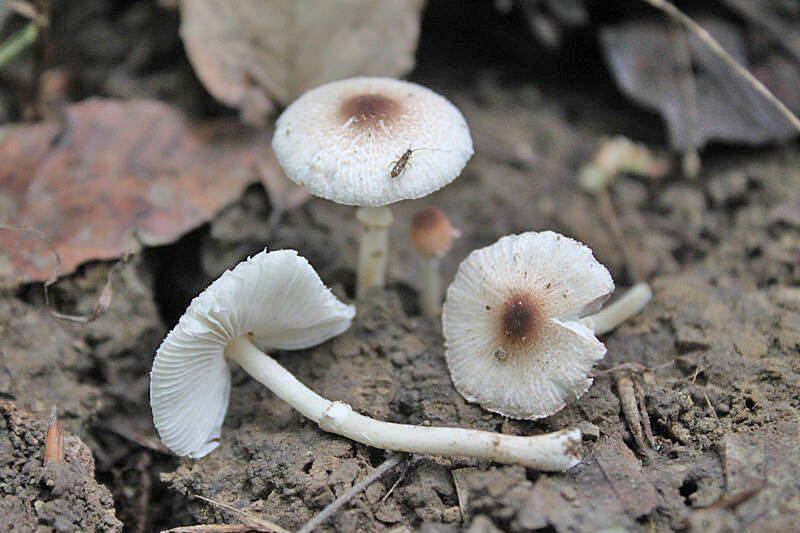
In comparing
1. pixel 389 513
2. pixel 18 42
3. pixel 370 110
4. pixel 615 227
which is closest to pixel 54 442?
pixel 389 513

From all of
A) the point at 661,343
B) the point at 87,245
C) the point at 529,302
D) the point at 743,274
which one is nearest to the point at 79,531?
the point at 87,245

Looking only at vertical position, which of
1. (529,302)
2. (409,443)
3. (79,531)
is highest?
(529,302)

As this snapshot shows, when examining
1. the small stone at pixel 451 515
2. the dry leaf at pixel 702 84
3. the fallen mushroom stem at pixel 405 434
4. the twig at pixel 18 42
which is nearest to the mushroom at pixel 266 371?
the fallen mushroom stem at pixel 405 434

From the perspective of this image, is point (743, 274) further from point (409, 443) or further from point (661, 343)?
point (409, 443)

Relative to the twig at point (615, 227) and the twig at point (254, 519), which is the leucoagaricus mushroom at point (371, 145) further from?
the twig at point (615, 227)

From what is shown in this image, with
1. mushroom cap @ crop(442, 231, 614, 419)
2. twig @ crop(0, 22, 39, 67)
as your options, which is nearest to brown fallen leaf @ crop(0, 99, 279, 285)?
twig @ crop(0, 22, 39, 67)

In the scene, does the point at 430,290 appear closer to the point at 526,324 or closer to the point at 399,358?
the point at 399,358

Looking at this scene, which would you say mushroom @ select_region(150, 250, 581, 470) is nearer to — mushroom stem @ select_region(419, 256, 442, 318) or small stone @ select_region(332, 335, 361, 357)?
small stone @ select_region(332, 335, 361, 357)
